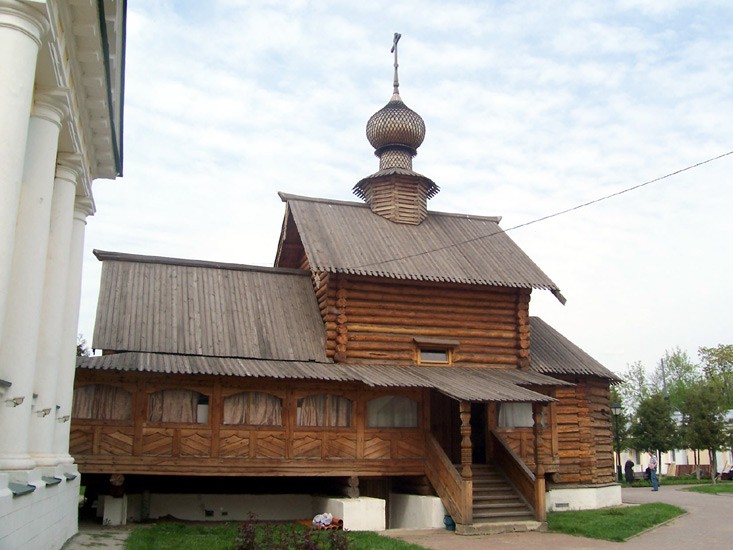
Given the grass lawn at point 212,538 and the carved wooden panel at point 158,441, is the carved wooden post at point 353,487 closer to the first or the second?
the grass lawn at point 212,538

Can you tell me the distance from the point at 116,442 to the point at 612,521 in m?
11.6

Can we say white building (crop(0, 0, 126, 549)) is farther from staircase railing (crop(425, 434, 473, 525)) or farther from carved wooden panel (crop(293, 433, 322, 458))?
staircase railing (crop(425, 434, 473, 525))

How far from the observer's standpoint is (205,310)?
19.5m

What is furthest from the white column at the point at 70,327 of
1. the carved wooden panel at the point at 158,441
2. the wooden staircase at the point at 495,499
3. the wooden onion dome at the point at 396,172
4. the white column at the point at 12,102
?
the wooden onion dome at the point at 396,172

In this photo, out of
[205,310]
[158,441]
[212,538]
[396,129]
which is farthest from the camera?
[396,129]

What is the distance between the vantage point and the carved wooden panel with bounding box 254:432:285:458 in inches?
688

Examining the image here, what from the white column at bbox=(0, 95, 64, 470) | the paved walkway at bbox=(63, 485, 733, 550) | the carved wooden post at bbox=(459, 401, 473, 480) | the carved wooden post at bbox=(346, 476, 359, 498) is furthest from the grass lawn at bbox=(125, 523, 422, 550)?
the white column at bbox=(0, 95, 64, 470)

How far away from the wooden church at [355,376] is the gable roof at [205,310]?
2.1 inches

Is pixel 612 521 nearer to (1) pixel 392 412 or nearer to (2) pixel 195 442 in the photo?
(1) pixel 392 412

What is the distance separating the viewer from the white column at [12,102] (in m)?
6.87

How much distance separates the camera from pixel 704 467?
45812mm

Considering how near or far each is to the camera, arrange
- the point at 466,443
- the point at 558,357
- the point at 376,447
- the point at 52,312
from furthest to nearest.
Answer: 1. the point at 558,357
2. the point at 376,447
3. the point at 466,443
4. the point at 52,312

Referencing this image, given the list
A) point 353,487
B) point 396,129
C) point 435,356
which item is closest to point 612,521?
point 435,356

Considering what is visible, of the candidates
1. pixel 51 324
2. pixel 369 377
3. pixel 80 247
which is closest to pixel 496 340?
pixel 369 377
